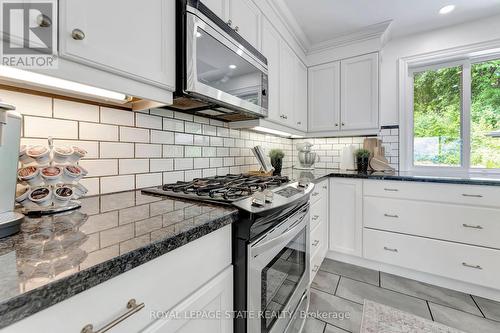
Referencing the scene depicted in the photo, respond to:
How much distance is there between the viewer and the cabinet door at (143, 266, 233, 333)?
56cm

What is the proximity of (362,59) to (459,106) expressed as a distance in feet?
3.85

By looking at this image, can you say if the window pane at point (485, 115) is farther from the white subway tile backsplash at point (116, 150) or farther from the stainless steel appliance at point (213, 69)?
the white subway tile backsplash at point (116, 150)

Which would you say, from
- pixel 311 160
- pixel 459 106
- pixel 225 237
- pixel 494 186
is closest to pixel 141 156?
pixel 225 237

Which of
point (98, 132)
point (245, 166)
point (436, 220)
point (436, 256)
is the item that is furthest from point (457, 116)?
point (98, 132)

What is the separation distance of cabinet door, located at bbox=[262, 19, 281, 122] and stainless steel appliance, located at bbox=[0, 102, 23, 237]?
1440mm

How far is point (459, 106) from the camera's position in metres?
2.36

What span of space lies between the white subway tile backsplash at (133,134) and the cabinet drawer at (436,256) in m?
2.11

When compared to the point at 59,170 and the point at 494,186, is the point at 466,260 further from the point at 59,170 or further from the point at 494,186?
the point at 59,170

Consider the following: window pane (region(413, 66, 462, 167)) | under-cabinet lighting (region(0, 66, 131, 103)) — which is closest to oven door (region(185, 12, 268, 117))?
under-cabinet lighting (region(0, 66, 131, 103))

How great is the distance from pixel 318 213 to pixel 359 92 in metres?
1.47

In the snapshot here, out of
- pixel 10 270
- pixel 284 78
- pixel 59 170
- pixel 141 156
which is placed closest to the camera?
pixel 10 270

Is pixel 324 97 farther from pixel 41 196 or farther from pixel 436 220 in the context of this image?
pixel 41 196

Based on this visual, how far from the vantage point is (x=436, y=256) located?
1.83 metres

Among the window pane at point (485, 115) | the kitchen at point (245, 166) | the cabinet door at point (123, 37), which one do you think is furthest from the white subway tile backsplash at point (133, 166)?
the window pane at point (485, 115)
